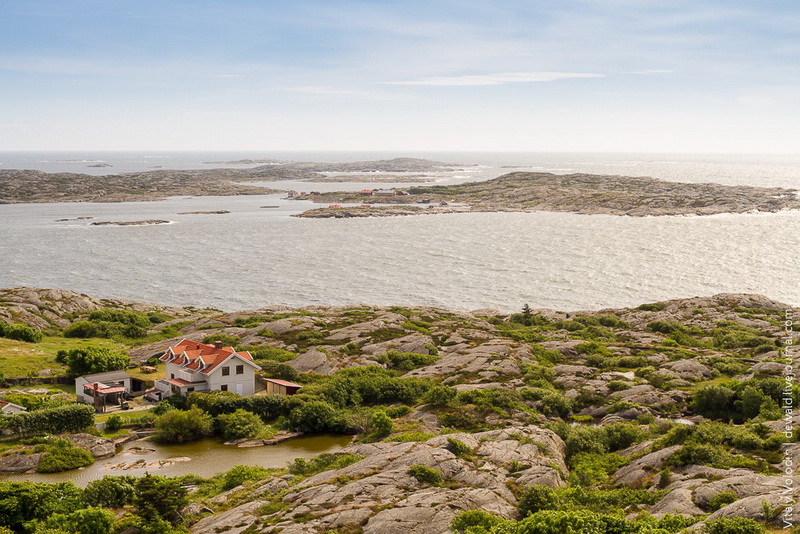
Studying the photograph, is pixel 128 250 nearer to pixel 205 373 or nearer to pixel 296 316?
pixel 296 316

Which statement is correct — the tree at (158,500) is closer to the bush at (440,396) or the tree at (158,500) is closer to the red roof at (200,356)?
the bush at (440,396)

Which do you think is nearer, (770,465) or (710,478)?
(710,478)

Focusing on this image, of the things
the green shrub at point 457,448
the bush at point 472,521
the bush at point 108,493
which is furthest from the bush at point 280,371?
the bush at point 472,521

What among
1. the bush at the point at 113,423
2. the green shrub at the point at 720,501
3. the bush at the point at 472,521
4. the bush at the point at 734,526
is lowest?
the bush at the point at 113,423

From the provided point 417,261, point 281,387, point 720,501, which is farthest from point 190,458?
point 417,261

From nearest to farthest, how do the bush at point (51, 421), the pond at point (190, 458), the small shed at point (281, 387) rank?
1. the pond at point (190, 458)
2. the bush at point (51, 421)
3. the small shed at point (281, 387)

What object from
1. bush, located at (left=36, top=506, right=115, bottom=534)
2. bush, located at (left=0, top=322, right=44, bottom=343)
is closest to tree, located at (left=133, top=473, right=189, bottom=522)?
bush, located at (left=36, top=506, right=115, bottom=534)

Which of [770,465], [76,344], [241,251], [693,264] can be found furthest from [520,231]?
[770,465]
